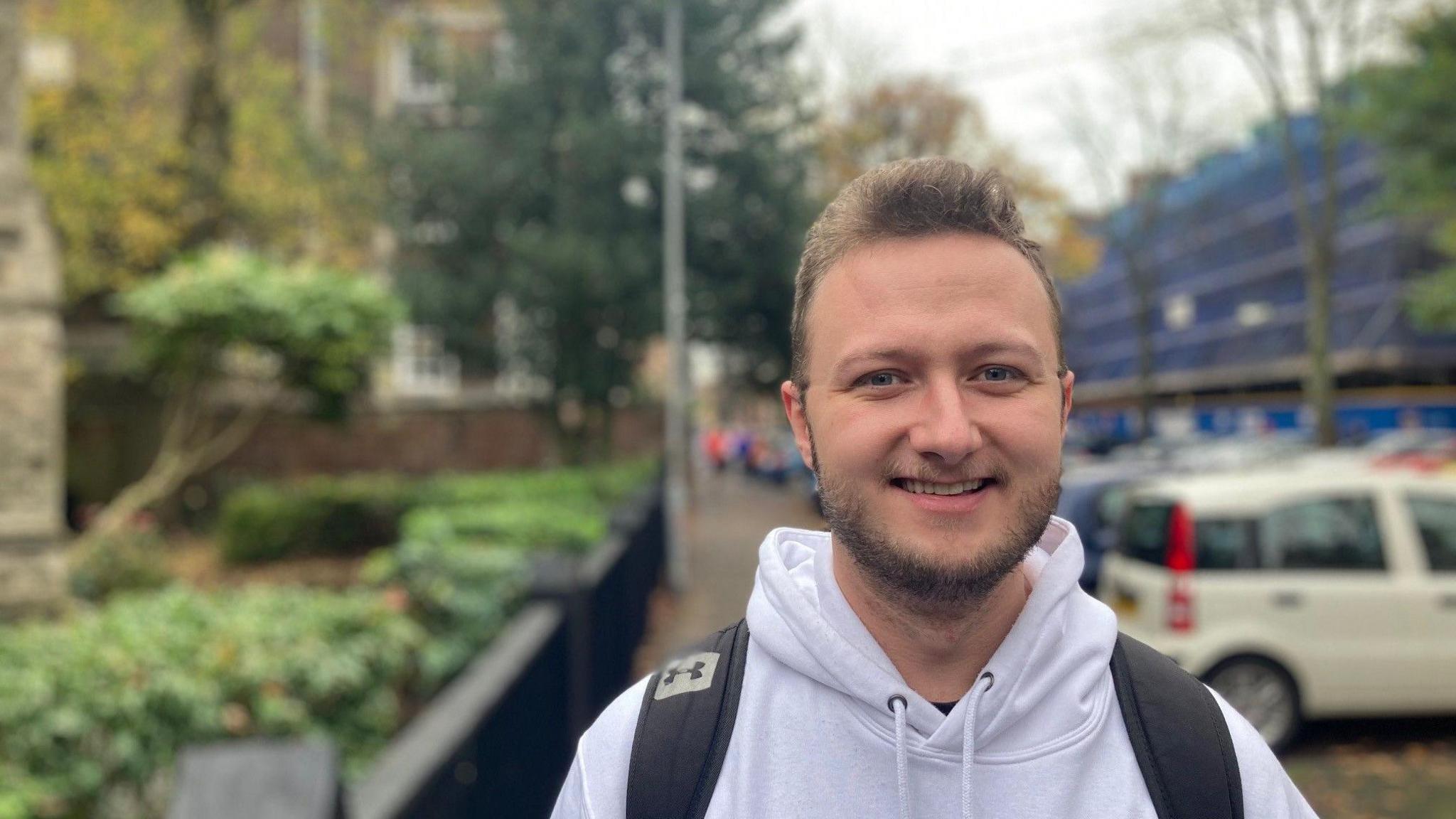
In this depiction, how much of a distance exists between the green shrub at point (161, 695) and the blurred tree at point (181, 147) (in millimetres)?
15119

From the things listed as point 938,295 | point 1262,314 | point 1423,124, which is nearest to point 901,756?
point 938,295

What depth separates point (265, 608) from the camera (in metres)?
7.09

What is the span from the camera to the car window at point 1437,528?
779 cm

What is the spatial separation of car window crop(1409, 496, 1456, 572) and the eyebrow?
24.7 feet

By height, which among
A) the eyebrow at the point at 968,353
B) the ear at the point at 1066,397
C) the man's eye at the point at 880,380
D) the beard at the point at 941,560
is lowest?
the beard at the point at 941,560

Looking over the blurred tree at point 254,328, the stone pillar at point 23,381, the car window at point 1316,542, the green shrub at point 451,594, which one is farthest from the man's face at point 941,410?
the blurred tree at point 254,328

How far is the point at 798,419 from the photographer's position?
1661 mm

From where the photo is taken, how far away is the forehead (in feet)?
4.83

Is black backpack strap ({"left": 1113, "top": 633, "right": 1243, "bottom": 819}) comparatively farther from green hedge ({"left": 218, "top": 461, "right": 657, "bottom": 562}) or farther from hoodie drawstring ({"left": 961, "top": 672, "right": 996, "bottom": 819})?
green hedge ({"left": 218, "top": 461, "right": 657, "bottom": 562})

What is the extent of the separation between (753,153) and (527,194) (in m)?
3.96

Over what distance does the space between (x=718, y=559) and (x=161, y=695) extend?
52.9 ft

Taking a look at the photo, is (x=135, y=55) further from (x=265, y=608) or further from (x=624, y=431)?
(x=265, y=608)

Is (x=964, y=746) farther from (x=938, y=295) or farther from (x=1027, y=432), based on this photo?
(x=938, y=295)

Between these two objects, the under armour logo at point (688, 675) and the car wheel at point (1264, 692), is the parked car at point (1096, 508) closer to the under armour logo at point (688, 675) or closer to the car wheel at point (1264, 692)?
the car wheel at point (1264, 692)
